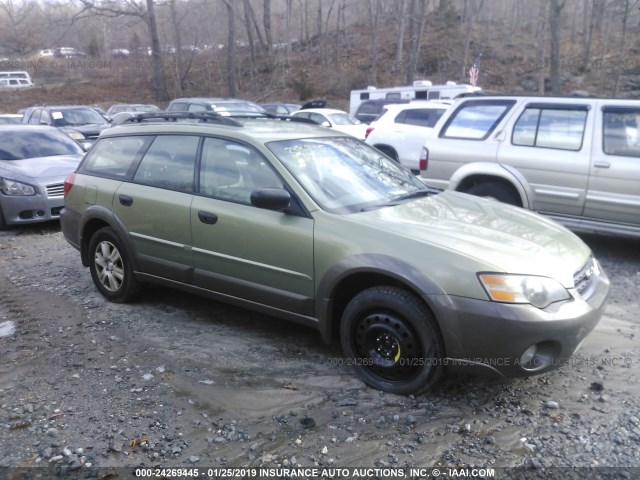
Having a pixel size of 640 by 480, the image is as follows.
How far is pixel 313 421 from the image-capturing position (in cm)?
339

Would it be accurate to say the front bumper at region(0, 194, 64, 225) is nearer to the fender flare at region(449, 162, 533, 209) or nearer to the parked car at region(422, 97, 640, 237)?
the parked car at region(422, 97, 640, 237)

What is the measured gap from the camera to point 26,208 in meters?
8.37

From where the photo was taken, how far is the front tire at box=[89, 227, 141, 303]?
520 cm

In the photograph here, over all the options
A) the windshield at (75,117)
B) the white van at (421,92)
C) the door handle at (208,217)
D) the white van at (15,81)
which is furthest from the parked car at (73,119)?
the white van at (15,81)

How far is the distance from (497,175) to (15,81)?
4840cm

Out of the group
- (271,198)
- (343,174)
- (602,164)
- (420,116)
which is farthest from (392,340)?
(420,116)

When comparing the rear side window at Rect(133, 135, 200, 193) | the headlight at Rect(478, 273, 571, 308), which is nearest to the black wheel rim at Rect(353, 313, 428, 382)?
the headlight at Rect(478, 273, 571, 308)

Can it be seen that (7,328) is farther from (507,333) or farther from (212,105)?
(212,105)

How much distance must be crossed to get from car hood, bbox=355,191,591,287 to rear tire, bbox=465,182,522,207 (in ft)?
8.95

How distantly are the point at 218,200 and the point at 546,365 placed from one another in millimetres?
2610

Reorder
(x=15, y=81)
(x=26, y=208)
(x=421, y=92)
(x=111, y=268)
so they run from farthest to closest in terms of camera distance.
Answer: (x=15, y=81) → (x=421, y=92) → (x=26, y=208) → (x=111, y=268)

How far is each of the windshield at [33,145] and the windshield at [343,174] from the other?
21.9ft

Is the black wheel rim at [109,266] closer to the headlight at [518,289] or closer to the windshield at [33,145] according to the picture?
the headlight at [518,289]

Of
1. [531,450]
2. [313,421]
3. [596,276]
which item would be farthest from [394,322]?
[596,276]
